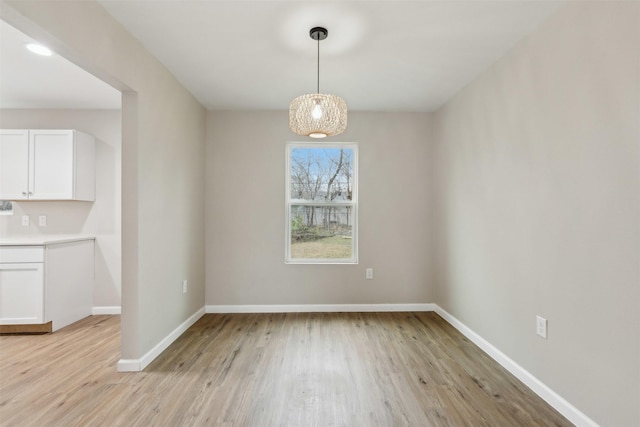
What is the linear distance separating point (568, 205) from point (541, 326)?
83cm

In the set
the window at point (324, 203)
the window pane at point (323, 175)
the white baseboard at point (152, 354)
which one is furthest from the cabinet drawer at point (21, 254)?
the window pane at point (323, 175)

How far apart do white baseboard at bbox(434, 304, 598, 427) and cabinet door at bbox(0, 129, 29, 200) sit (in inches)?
197

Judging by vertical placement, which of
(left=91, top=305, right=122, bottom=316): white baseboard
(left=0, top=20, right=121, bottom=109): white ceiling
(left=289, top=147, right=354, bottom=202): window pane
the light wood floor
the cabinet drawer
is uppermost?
(left=0, top=20, right=121, bottom=109): white ceiling

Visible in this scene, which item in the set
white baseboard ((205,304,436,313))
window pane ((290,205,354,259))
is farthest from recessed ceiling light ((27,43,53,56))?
white baseboard ((205,304,436,313))

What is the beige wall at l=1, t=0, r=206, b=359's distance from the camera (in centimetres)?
181

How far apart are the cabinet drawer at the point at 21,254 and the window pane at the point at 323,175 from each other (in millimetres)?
2682

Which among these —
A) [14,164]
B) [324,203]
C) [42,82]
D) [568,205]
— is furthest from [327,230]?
[14,164]

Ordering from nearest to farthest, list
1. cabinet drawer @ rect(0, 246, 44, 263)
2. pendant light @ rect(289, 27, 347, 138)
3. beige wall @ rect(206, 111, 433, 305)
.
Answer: pendant light @ rect(289, 27, 347, 138) → cabinet drawer @ rect(0, 246, 44, 263) → beige wall @ rect(206, 111, 433, 305)

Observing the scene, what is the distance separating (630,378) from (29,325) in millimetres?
4723

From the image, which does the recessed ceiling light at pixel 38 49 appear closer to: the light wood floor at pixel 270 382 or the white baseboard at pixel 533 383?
the light wood floor at pixel 270 382

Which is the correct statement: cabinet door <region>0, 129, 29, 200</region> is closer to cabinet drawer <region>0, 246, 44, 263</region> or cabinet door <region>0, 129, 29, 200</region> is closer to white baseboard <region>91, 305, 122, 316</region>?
cabinet drawer <region>0, 246, 44, 263</region>

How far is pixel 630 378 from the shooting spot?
155 centimetres

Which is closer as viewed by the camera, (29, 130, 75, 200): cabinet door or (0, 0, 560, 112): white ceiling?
(0, 0, 560, 112): white ceiling

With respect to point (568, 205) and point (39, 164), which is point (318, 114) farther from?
point (39, 164)
